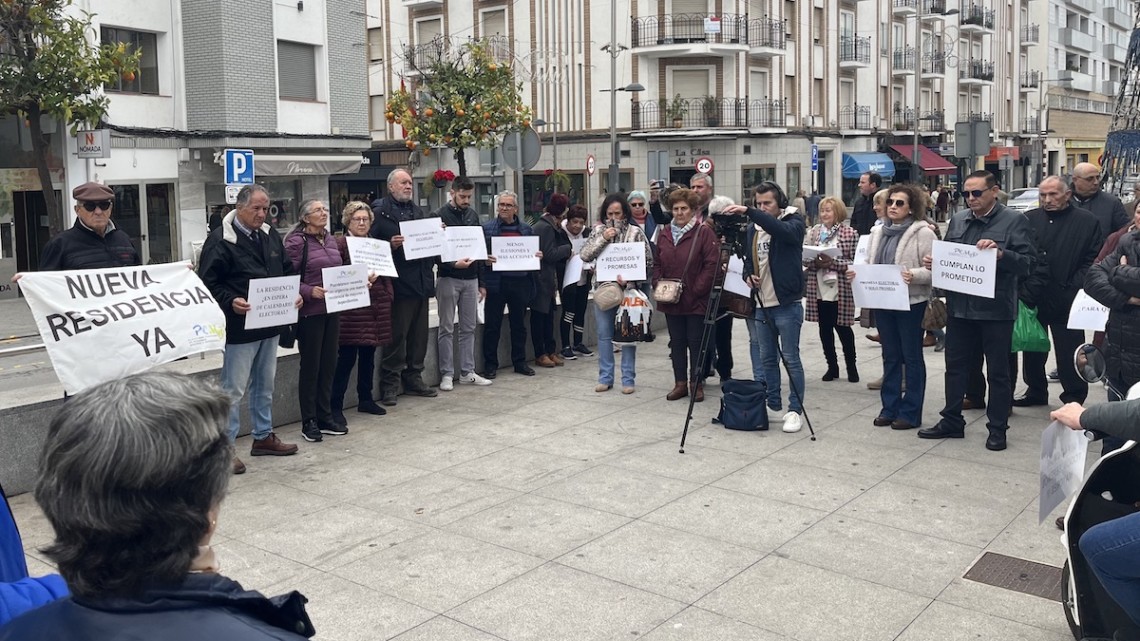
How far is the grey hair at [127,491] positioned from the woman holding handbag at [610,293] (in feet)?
27.6

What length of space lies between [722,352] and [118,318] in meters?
5.83

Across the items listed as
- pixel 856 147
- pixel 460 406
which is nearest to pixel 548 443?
pixel 460 406

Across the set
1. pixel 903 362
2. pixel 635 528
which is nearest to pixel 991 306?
pixel 903 362

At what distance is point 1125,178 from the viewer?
17.3 m

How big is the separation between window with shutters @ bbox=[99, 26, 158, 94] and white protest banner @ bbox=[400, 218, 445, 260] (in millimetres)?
17571

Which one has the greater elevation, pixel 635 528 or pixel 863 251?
pixel 863 251

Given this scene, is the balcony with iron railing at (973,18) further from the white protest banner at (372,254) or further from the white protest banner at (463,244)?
the white protest banner at (372,254)

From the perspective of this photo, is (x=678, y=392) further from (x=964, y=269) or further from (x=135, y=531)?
(x=135, y=531)

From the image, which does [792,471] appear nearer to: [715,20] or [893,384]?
[893,384]

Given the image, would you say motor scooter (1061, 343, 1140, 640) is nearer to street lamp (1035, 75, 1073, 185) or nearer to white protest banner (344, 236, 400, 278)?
white protest banner (344, 236, 400, 278)

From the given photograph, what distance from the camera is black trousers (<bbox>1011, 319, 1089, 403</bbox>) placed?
8969 millimetres

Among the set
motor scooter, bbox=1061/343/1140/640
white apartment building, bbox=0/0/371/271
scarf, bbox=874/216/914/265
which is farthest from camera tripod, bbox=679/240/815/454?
white apartment building, bbox=0/0/371/271

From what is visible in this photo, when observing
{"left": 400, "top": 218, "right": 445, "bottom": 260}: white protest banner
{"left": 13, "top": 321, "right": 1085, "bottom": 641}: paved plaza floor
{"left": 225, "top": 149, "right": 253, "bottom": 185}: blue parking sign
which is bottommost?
{"left": 13, "top": 321, "right": 1085, "bottom": 641}: paved plaza floor

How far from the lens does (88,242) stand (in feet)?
22.6
